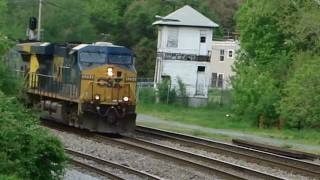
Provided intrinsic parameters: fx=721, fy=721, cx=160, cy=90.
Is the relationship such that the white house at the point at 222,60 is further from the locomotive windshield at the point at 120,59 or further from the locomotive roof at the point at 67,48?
the locomotive windshield at the point at 120,59

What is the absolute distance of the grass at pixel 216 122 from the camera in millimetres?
31203

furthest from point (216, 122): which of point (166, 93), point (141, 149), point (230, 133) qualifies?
point (141, 149)

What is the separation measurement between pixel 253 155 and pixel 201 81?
3525 centimetres

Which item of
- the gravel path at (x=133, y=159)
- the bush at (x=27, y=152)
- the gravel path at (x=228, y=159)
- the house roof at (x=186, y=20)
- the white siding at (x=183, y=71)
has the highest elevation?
the house roof at (x=186, y=20)

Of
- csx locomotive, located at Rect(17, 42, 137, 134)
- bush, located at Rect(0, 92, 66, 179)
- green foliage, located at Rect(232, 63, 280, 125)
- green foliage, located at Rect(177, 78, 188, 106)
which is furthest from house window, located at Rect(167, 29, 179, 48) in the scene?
bush, located at Rect(0, 92, 66, 179)

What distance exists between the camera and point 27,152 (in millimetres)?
12156

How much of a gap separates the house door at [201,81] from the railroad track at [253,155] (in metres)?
28.5

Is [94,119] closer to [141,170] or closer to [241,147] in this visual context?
[241,147]

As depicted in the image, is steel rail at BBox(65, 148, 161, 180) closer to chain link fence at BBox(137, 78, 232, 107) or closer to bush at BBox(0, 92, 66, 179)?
bush at BBox(0, 92, 66, 179)

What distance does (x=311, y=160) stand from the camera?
22406 millimetres

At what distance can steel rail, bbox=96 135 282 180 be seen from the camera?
17469mm

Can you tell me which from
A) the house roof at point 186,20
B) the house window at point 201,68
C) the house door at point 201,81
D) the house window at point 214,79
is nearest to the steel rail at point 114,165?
the house door at point 201,81

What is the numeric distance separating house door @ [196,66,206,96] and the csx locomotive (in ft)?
95.2

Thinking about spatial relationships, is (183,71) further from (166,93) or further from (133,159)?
→ (133,159)
